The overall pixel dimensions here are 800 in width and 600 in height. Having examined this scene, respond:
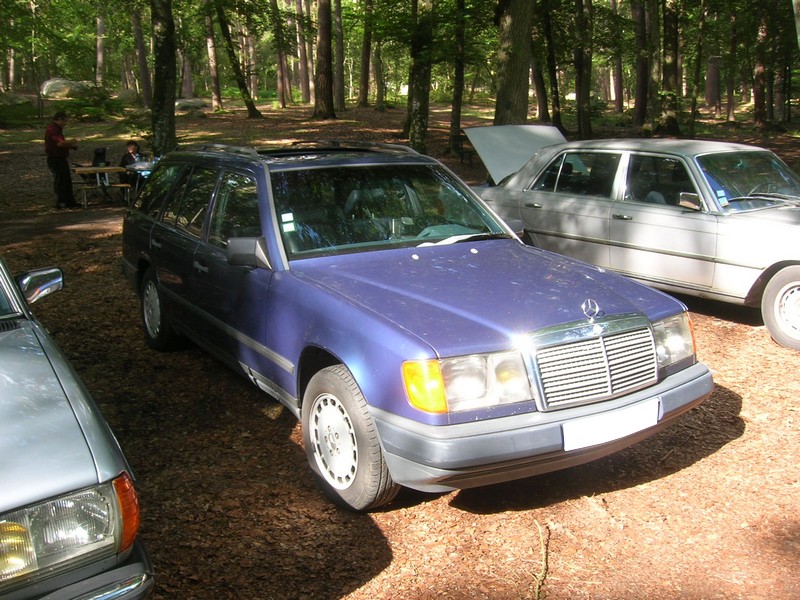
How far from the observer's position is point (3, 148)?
23.7 meters

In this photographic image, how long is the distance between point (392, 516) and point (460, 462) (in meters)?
0.75

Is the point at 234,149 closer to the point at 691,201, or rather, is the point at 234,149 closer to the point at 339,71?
the point at 691,201

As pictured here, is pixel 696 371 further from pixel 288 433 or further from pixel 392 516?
pixel 288 433

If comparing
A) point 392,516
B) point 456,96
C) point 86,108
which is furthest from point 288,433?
point 86,108

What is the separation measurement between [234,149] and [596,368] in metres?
3.20

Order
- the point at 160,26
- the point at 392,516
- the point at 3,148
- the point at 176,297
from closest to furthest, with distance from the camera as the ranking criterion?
1. the point at 392,516
2. the point at 176,297
3. the point at 160,26
4. the point at 3,148

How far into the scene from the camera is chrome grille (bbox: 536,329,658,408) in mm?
3395

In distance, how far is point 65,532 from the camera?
226 centimetres

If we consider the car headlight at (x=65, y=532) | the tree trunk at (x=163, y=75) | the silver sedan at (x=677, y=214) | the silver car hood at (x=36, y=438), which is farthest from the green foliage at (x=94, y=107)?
the car headlight at (x=65, y=532)

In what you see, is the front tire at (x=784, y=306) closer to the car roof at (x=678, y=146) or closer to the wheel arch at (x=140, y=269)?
the car roof at (x=678, y=146)

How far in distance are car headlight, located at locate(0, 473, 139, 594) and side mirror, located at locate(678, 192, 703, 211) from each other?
5.72 metres

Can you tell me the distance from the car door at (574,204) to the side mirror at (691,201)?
2.85 ft

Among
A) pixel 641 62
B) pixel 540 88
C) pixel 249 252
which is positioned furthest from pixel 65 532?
pixel 641 62

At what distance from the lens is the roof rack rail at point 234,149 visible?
5121 millimetres
